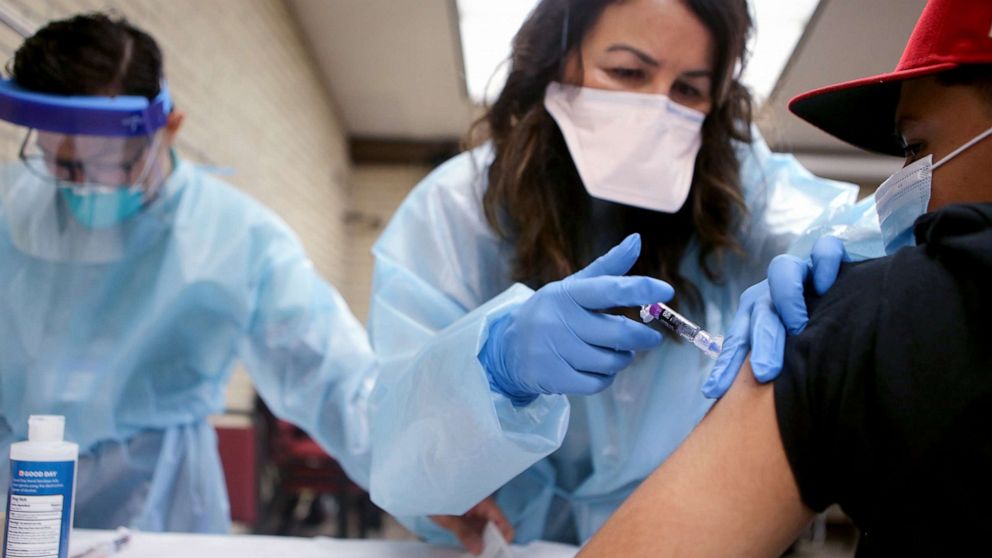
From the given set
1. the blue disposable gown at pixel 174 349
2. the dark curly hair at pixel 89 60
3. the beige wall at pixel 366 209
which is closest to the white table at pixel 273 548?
the blue disposable gown at pixel 174 349

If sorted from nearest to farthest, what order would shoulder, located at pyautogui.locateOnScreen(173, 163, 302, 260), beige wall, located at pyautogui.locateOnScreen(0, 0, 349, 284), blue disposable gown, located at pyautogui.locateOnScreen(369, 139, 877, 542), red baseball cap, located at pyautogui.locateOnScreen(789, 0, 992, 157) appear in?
1. red baseball cap, located at pyautogui.locateOnScreen(789, 0, 992, 157)
2. blue disposable gown, located at pyautogui.locateOnScreen(369, 139, 877, 542)
3. shoulder, located at pyautogui.locateOnScreen(173, 163, 302, 260)
4. beige wall, located at pyautogui.locateOnScreen(0, 0, 349, 284)

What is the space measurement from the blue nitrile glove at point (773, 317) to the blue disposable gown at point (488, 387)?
23cm

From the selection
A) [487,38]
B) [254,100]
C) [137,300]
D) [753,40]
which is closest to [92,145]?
[137,300]

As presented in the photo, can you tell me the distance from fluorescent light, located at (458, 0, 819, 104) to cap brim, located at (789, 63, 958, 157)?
17cm

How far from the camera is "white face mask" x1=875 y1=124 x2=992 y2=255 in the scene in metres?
0.71

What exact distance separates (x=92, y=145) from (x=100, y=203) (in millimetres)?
161

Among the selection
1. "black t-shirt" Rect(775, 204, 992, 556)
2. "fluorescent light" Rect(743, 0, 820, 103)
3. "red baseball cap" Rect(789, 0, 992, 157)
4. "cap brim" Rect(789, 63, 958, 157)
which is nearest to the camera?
"black t-shirt" Rect(775, 204, 992, 556)

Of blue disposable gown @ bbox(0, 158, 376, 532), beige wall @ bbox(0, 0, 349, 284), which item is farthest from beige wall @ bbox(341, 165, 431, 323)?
blue disposable gown @ bbox(0, 158, 376, 532)

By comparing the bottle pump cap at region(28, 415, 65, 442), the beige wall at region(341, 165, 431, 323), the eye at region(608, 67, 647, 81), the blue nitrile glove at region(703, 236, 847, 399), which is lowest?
the beige wall at region(341, 165, 431, 323)

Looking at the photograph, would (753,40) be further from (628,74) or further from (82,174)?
(82,174)

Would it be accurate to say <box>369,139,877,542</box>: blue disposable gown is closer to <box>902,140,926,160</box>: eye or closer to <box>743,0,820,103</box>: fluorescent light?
<box>743,0,820,103</box>: fluorescent light

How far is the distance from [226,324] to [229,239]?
17 centimetres

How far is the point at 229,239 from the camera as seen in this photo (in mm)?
1473

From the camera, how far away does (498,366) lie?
0.90 metres
